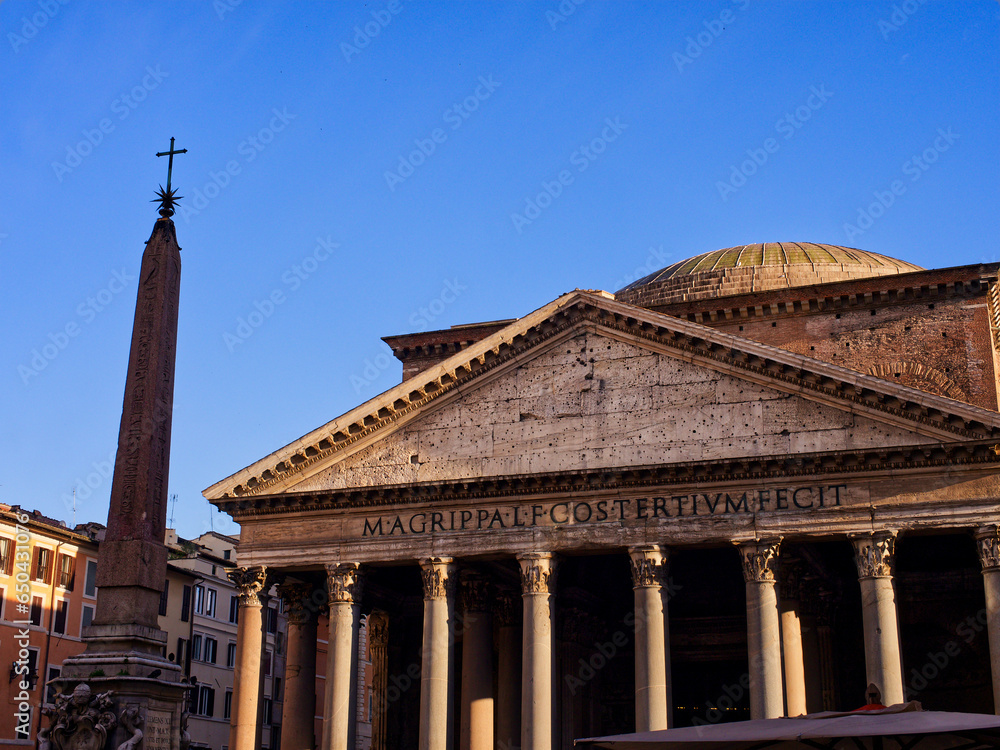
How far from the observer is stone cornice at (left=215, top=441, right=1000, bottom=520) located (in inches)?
781

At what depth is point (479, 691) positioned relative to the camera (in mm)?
23000

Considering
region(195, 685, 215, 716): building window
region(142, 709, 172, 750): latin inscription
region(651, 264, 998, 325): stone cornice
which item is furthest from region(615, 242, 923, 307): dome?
region(142, 709, 172, 750): latin inscription

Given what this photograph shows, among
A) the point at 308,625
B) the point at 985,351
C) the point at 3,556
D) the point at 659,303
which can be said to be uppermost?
the point at 659,303

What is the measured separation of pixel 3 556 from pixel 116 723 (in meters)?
24.8

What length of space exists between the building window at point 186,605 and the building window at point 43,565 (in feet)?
19.8

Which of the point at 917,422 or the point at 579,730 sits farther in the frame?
the point at 579,730

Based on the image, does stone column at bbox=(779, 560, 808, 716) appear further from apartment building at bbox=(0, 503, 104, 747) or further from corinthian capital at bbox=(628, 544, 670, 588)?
apartment building at bbox=(0, 503, 104, 747)

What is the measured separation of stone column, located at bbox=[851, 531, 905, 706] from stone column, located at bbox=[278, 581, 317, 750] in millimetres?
10841

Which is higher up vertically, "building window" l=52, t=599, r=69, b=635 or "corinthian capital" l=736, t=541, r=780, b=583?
"building window" l=52, t=599, r=69, b=635

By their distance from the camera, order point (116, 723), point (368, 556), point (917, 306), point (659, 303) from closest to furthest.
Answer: point (116, 723) < point (368, 556) < point (917, 306) < point (659, 303)

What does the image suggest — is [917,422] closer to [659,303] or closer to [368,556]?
[368,556]

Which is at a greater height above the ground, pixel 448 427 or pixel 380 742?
pixel 448 427

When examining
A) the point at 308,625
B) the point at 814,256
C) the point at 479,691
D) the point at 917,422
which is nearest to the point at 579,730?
the point at 479,691

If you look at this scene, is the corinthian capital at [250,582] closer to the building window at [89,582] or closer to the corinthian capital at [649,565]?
the corinthian capital at [649,565]
